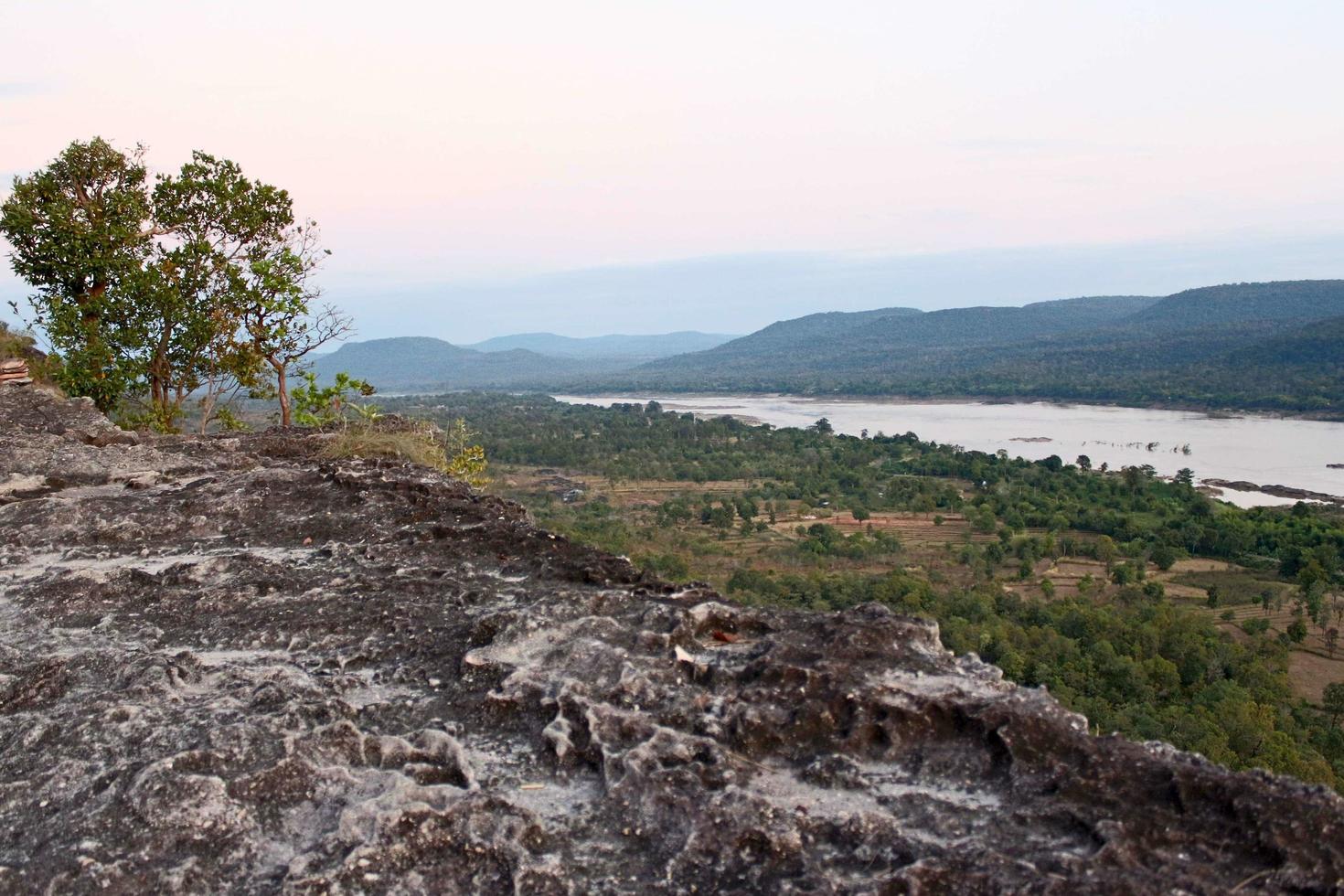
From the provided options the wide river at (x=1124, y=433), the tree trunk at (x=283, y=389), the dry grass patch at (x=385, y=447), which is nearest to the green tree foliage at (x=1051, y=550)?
the wide river at (x=1124, y=433)

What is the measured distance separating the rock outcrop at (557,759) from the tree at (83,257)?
6124 mm

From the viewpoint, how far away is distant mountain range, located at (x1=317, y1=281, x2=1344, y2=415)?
82062mm

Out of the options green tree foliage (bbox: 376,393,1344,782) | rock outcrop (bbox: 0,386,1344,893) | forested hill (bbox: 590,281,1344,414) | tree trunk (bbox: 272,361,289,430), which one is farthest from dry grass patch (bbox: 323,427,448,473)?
forested hill (bbox: 590,281,1344,414)

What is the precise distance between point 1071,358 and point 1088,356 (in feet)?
6.39

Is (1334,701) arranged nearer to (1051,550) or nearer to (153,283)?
(1051,550)

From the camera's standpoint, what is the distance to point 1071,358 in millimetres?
112688

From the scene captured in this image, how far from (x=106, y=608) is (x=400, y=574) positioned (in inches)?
45.3

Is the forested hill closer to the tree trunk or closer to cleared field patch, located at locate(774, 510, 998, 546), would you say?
cleared field patch, located at locate(774, 510, 998, 546)

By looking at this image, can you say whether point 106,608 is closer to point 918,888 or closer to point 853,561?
point 918,888

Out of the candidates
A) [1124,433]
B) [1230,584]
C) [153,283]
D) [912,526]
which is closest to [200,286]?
[153,283]

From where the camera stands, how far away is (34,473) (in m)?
6.06

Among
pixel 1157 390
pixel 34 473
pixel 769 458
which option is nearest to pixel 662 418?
pixel 769 458

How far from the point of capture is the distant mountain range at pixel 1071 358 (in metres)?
82.1

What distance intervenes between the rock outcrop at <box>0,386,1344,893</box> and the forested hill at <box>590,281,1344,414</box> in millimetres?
79043
